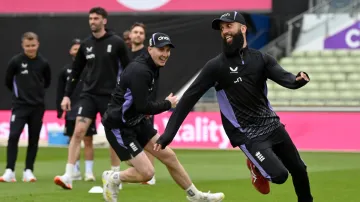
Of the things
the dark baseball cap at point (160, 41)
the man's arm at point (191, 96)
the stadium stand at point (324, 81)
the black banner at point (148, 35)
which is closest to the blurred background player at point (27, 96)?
the dark baseball cap at point (160, 41)

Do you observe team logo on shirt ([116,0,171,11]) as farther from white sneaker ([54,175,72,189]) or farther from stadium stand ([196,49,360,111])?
white sneaker ([54,175,72,189])

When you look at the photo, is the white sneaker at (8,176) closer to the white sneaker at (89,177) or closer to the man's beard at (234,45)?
the white sneaker at (89,177)

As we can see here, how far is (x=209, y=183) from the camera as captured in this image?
50.0 feet

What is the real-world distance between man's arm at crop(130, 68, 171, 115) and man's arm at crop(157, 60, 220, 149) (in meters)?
0.95

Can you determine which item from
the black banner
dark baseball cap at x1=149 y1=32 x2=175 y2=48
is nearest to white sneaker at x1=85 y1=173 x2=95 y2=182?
dark baseball cap at x1=149 y1=32 x2=175 y2=48

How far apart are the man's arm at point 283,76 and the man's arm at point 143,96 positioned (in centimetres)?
162

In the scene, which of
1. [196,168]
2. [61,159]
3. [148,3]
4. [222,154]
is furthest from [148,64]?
[148,3]

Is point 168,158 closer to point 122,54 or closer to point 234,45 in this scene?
A: point 234,45

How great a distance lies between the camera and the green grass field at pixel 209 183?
1284 cm

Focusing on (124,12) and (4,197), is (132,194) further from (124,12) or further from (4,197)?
(124,12)

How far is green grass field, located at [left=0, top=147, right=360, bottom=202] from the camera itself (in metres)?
12.8

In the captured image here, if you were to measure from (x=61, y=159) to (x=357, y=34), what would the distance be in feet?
46.4

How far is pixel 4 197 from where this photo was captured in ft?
42.0

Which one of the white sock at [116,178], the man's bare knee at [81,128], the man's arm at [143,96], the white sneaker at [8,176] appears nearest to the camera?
the man's arm at [143,96]
